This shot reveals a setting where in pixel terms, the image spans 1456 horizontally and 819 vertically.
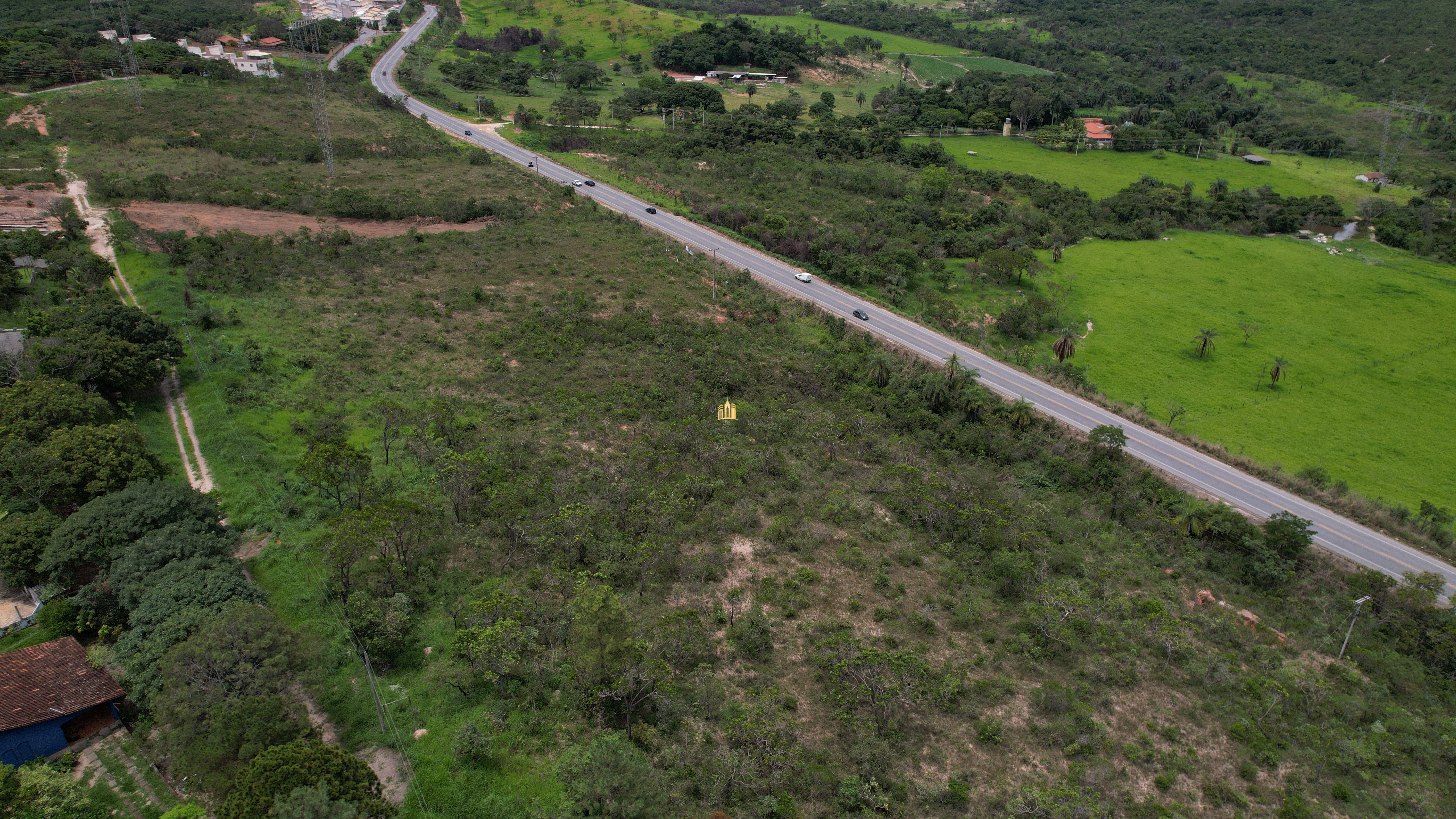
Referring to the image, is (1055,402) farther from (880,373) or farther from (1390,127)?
(1390,127)

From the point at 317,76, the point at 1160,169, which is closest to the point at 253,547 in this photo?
the point at 317,76

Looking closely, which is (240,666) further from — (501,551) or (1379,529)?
(1379,529)

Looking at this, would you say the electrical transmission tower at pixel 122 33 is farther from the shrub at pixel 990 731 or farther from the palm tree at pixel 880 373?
the shrub at pixel 990 731

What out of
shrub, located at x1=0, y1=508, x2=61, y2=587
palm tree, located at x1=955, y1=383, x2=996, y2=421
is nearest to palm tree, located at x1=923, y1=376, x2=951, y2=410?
palm tree, located at x1=955, y1=383, x2=996, y2=421

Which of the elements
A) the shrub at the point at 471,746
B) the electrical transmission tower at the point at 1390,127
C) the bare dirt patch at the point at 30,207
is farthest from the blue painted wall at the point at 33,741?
the electrical transmission tower at the point at 1390,127

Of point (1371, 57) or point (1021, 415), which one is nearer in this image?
point (1021, 415)
